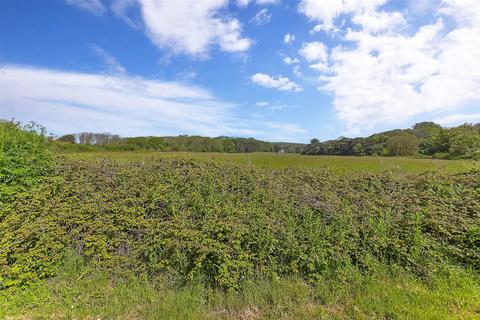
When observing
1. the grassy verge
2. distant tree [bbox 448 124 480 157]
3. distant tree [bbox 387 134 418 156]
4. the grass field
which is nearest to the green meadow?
the grassy verge

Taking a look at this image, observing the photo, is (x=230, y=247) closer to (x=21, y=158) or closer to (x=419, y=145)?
(x=21, y=158)

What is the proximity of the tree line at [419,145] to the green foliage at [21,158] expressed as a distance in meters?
8.70

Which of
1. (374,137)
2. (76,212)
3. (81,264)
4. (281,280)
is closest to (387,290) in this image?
(281,280)

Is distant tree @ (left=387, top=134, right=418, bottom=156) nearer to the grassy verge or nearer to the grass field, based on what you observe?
the grass field

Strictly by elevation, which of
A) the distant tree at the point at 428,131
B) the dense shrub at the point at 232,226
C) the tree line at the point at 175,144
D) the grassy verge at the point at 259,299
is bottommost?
the grassy verge at the point at 259,299

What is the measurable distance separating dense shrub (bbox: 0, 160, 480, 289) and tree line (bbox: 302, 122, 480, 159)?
3.41m

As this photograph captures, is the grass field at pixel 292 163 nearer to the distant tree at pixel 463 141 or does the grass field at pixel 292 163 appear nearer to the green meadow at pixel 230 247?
the distant tree at pixel 463 141

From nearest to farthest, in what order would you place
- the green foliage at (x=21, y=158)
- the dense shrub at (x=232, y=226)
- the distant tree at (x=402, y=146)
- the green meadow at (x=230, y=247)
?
the green meadow at (x=230, y=247) < the dense shrub at (x=232, y=226) < the green foliage at (x=21, y=158) < the distant tree at (x=402, y=146)

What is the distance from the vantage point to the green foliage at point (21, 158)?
163 inches

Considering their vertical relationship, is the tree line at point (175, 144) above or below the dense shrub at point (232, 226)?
above

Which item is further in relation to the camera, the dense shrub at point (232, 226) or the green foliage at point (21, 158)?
the green foliage at point (21, 158)

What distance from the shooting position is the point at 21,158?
174 inches

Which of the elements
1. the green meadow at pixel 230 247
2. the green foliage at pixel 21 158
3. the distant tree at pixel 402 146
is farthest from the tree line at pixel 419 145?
the green foliage at pixel 21 158

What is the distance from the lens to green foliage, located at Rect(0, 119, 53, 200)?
13.6ft
